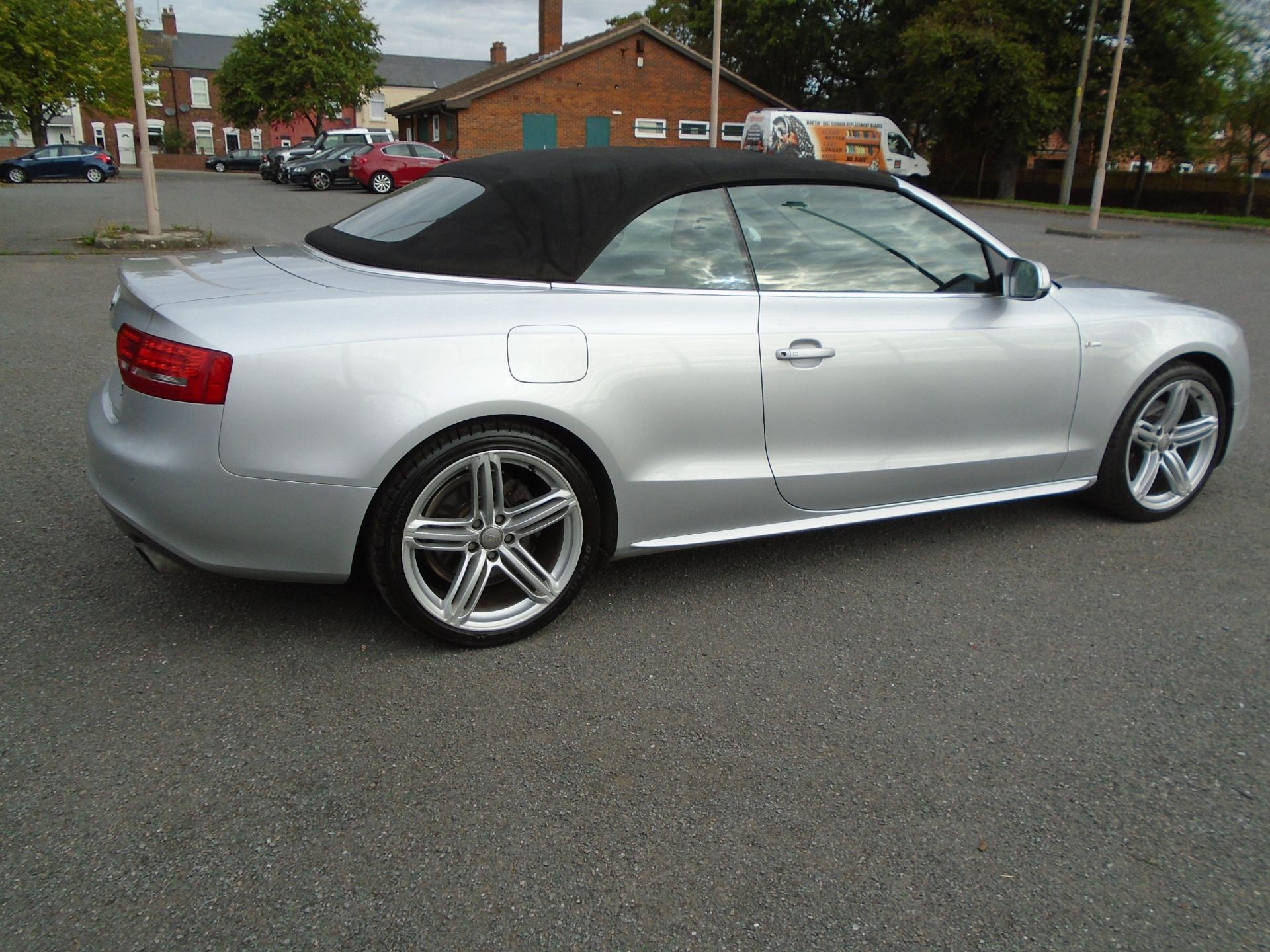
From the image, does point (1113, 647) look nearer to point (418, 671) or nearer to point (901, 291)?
point (901, 291)

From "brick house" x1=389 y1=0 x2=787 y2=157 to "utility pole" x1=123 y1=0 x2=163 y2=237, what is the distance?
26.6 m

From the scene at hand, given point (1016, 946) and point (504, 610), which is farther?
point (504, 610)

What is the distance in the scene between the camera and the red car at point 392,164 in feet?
88.7

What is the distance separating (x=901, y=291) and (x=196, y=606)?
272 cm

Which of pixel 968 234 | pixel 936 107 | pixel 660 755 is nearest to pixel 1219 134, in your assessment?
pixel 936 107

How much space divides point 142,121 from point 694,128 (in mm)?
33391

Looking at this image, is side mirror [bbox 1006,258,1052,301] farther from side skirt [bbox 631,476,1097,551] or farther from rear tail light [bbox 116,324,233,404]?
rear tail light [bbox 116,324,233,404]

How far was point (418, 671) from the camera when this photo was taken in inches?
119

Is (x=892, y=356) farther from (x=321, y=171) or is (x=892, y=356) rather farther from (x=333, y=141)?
(x=333, y=141)

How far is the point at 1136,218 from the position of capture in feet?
86.4

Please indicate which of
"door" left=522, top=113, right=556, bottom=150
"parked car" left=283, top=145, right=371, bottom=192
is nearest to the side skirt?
"parked car" left=283, top=145, right=371, bottom=192

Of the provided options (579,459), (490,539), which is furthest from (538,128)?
(490,539)

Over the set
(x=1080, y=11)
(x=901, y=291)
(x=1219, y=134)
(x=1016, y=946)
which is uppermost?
(x=1080, y=11)

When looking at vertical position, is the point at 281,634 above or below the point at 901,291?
below
